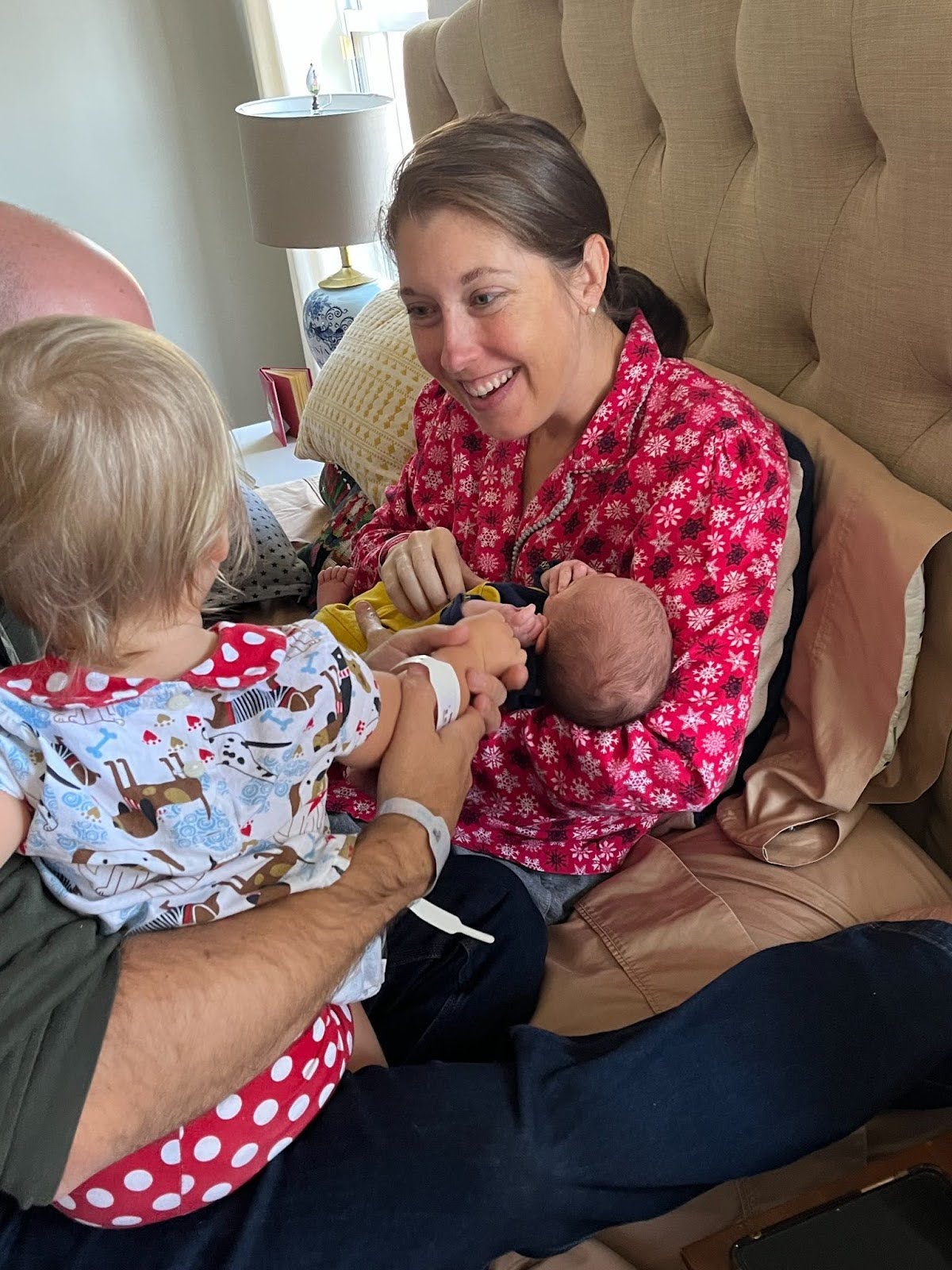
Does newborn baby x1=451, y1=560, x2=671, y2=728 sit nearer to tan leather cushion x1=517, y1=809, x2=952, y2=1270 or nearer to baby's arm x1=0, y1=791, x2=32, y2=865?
tan leather cushion x1=517, y1=809, x2=952, y2=1270

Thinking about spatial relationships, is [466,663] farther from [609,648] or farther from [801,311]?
[801,311]

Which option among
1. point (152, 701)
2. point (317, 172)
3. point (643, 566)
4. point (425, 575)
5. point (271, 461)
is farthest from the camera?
point (271, 461)

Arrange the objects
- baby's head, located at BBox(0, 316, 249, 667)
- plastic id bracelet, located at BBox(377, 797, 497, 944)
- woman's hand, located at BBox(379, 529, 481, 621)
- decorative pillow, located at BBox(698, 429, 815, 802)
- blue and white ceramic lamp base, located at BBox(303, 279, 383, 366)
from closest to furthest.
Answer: baby's head, located at BBox(0, 316, 249, 667) → plastic id bracelet, located at BBox(377, 797, 497, 944) → decorative pillow, located at BBox(698, 429, 815, 802) → woman's hand, located at BBox(379, 529, 481, 621) → blue and white ceramic lamp base, located at BBox(303, 279, 383, 366)

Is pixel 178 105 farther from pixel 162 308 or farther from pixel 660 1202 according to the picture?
pixel 660 1202

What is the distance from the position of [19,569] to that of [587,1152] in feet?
2.51

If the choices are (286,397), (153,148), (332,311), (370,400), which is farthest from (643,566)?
(153,148)

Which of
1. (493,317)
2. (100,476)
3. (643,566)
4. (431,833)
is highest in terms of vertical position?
(100,476)

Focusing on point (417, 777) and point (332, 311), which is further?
point (332, 311)

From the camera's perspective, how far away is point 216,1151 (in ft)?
3.15

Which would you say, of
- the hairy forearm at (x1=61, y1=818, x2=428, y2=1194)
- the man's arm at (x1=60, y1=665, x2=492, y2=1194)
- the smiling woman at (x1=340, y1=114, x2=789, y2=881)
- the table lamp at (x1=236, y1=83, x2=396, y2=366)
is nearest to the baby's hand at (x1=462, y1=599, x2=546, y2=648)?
the smiling woman at (x1=340, y1=114, x2=789, y2=881)

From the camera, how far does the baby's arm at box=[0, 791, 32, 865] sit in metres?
0.83

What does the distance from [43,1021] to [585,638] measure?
0.68 meters

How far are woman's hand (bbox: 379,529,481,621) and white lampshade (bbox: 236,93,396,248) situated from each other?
1633 mm

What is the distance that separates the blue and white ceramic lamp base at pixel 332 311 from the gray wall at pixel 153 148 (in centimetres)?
140
